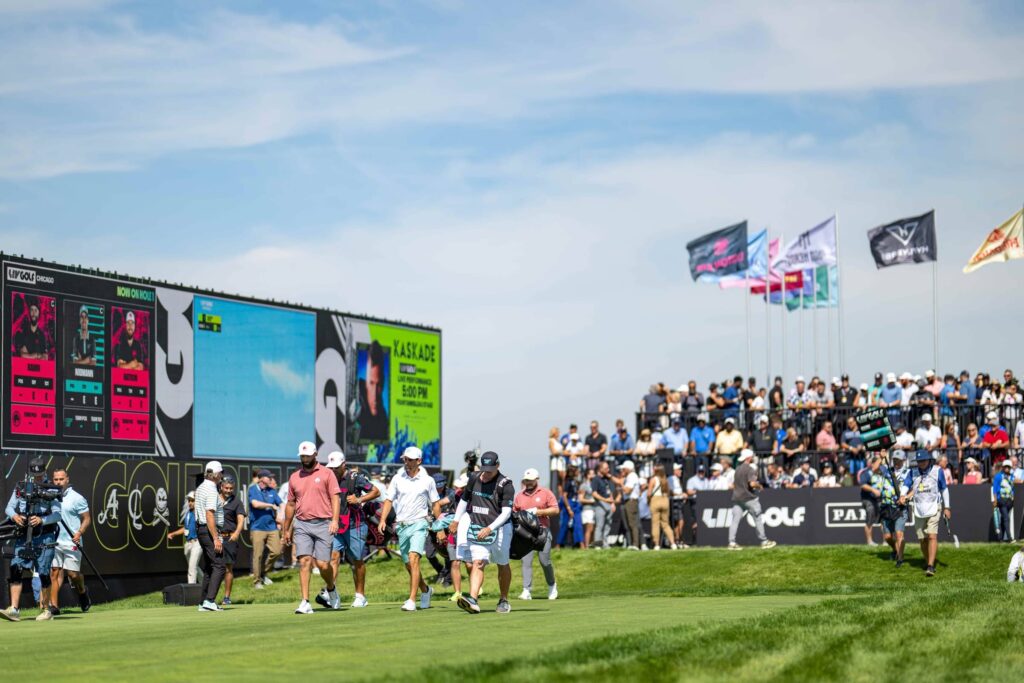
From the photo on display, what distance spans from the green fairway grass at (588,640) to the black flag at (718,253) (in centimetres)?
2078

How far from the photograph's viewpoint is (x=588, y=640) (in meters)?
14.2

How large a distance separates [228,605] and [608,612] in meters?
8.64

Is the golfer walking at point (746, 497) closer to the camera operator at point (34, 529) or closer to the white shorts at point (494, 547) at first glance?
the white shorts at point (494, 547)

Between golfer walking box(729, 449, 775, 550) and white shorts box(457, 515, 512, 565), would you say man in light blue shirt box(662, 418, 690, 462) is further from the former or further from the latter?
white shorts box(457, 515, 512, 565)

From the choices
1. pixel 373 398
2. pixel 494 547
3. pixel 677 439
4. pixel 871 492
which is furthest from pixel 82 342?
pixel 494 547

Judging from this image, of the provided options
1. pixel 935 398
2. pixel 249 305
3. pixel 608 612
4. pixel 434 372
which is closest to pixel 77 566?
pixel 608 612

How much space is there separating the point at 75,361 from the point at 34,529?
1228 centimetres

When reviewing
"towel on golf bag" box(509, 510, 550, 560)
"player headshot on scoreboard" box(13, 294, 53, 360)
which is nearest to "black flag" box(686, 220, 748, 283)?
"player headshot on scoreboard" box(13, 294, 53, 360)

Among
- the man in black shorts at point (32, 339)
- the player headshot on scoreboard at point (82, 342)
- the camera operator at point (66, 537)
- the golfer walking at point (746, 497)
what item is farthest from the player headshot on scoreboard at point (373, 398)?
the camera operator at point (66, 537)

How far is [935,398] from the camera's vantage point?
1320 inches

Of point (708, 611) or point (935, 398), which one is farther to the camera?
point (935, 398)

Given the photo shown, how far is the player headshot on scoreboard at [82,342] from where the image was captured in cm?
3259

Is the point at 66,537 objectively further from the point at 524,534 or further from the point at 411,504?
the point at 524,534

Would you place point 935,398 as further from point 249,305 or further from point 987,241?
point 249,305
